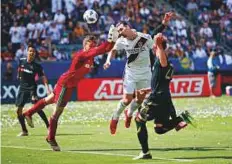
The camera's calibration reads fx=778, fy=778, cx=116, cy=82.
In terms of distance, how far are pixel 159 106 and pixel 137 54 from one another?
9.26ft

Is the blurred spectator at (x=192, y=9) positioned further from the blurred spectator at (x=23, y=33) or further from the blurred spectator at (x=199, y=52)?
the blurred spectator at (x=23, y=33)

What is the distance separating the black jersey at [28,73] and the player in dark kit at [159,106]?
677cm

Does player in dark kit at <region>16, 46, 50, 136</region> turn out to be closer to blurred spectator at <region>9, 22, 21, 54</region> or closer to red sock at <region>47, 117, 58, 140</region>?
red sock at <region>47, 117, 58, 140</region>

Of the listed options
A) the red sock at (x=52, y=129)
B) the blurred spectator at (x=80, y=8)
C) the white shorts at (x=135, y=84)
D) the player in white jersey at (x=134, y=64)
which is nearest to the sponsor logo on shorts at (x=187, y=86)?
the blurred spectator at (x=80, y=8)

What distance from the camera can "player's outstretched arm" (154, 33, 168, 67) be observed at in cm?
1520

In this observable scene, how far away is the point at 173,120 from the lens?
16.2m

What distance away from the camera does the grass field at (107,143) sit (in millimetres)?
15641

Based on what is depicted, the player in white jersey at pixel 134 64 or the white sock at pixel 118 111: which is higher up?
the player in white jersey at pixel 134 64

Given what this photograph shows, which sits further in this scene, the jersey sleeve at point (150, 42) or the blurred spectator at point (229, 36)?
the blurred spectator at point (229, 36)

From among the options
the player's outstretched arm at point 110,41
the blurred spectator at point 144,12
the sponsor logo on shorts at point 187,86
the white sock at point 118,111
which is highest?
the player's outstretched arm at point 110,41

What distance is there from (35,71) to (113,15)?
74.6 ft

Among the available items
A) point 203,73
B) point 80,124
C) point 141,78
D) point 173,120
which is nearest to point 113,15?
point 203,73

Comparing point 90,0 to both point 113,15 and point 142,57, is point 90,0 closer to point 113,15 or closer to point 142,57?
point 113,15

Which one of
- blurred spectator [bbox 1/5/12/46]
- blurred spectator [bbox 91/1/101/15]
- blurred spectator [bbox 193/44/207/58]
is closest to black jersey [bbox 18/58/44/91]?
blurred spectator [bbox 1/5/12/46]
